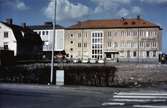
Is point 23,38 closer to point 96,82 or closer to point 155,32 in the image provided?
point 155,32

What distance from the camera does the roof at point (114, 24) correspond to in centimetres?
13050

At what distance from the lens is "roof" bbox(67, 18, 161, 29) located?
13050 cm

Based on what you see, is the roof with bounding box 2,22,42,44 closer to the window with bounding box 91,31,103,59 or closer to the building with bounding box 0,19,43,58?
the building with bounding box 0,19,43,58

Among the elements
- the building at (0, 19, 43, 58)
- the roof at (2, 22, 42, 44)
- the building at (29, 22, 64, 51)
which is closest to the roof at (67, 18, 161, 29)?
the building at (29, 22, 64, 51)

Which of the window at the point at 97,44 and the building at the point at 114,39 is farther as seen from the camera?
the window at the point at 97,44

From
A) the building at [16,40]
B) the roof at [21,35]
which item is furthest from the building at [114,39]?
the building at [16,40]

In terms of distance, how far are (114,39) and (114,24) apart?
598 centimetres

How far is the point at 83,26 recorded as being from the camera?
138 meters

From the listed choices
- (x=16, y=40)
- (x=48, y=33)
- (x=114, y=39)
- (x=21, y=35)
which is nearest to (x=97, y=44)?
(x=114, y=39)

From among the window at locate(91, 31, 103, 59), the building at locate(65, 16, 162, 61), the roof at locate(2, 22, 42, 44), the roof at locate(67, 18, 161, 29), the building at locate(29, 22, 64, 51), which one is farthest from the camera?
the building at locate(29, 22, 64, 51)

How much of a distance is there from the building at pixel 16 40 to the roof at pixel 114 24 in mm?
29814

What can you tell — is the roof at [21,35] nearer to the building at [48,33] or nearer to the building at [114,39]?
the building at [48,33]

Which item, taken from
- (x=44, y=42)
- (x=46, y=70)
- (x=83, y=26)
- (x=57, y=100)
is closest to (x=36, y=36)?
(x=44, y=42)

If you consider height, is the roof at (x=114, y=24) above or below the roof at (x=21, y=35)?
above
